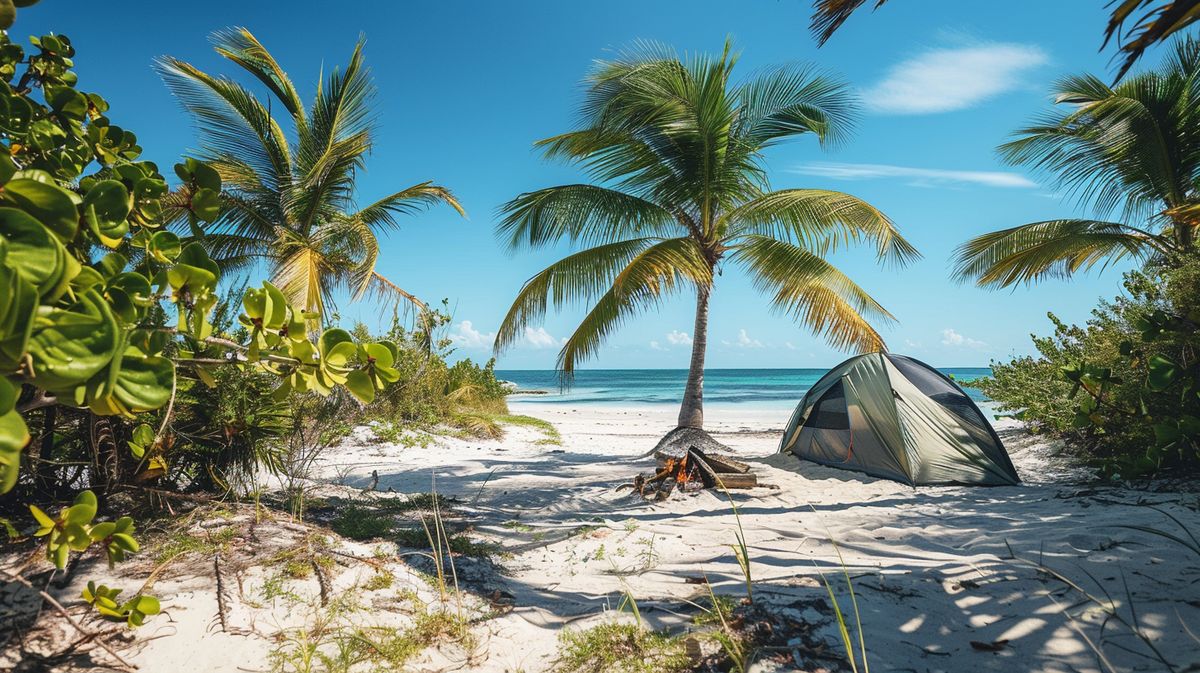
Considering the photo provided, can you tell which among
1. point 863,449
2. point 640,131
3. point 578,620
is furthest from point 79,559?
point 640,131

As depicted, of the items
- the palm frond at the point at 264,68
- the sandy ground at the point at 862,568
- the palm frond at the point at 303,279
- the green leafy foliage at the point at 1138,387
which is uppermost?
the palm frond at the point at 264,68

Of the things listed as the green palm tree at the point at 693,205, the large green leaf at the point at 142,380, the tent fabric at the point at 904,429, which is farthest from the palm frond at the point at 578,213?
the large green leaf at the point at 142,380

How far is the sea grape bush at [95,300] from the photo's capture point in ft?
2.13

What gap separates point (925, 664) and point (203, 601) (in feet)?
9.87

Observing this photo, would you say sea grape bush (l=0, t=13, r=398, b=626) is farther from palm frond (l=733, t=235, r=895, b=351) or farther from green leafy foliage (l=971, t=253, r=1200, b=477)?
palm frond (l=733, t=235, r=895, b=351)

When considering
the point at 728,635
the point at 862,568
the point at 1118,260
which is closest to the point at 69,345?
the point at 728,635

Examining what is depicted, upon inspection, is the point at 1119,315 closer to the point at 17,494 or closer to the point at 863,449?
the point at 863,449

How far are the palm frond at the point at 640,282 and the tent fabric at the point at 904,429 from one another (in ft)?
8.02

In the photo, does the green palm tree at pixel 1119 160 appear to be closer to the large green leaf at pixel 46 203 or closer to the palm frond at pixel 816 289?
the palm frond at pixel 816 289

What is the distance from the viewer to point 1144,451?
5.11 metres

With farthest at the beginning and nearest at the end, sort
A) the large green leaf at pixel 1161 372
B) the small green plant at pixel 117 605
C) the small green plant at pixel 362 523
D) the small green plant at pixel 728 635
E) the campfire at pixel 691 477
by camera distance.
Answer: the campfire at pixel 691 477 → the small green plant at pixel 362 523 → the large green leaf at pixel 1161 372 → the small green plant at pixel 728 635 → the small green plant at pixel 117 605

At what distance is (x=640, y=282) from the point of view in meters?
7.67

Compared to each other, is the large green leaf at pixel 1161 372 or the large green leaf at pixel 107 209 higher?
the large green leaf at pixel 107 209

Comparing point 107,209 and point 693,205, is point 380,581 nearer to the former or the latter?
point 107,209
